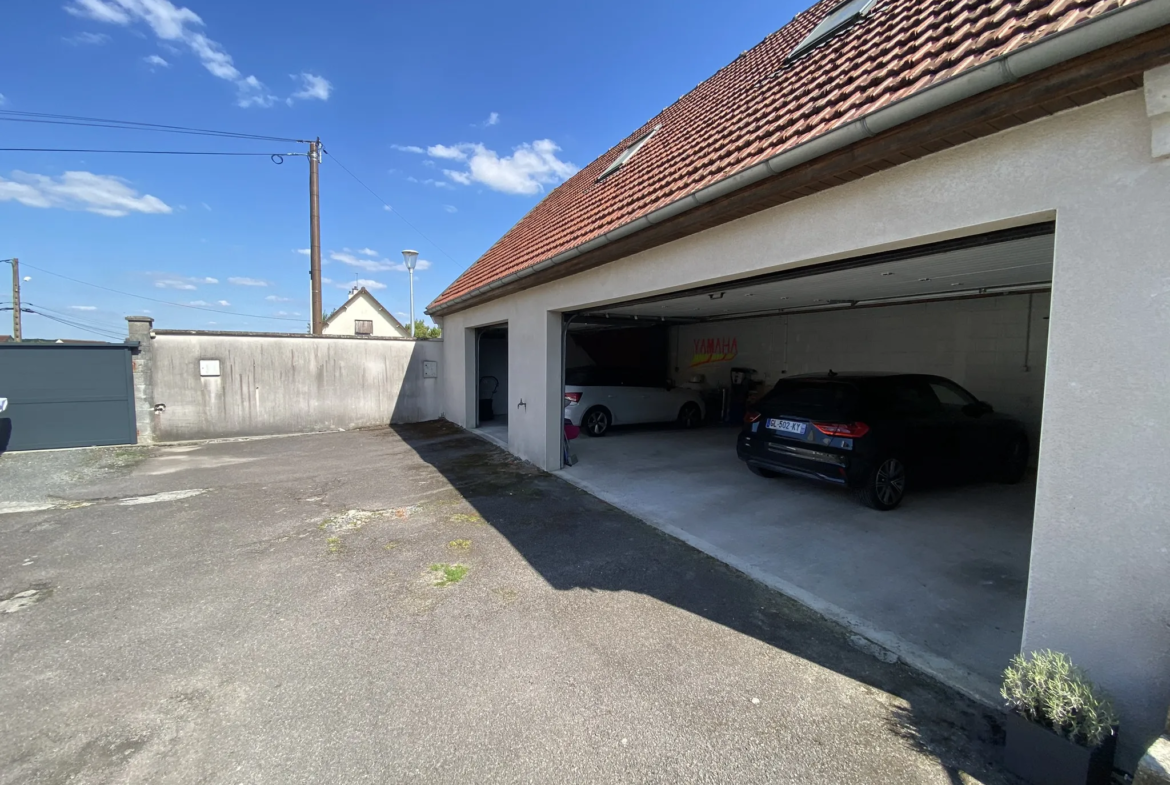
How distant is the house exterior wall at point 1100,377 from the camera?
1.82m

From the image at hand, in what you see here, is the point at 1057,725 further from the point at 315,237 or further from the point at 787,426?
the point at 315,237

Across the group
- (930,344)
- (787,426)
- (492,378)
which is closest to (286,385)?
(492,378)

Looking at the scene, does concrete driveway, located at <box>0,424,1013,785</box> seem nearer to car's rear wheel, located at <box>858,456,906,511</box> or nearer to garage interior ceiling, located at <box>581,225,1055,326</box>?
car's rear wheel, located at <box>858,456,906,511</box>

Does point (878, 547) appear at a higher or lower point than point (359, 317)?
lower

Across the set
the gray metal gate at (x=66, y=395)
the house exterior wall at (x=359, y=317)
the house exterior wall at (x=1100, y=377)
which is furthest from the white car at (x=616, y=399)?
the house exterior wall at (x=359, y=317)

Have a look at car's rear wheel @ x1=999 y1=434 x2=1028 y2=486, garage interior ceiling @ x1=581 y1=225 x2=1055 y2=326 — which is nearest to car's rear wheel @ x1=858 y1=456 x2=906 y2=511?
garage interior ceiling @ x1=581 y1=225 x2=1055 y2=326

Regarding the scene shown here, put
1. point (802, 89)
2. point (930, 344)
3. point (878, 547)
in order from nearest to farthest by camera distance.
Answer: point (802, 89) → point (878, 547) → point (930, 344)

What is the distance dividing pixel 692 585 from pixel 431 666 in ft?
6.24

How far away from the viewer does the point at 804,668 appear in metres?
2.62

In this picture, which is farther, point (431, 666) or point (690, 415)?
point (690, 415)

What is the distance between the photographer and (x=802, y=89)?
3914 mm

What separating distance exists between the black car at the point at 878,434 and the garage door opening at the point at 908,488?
0.22 metres

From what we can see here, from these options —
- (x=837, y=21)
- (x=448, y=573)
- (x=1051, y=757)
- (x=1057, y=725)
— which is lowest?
(x=448, y=573)

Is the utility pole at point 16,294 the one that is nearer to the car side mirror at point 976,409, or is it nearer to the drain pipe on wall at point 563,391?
the drain pipe on wall at point 563,391
